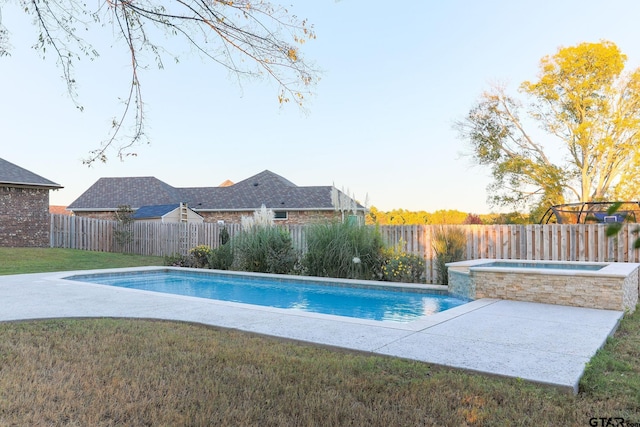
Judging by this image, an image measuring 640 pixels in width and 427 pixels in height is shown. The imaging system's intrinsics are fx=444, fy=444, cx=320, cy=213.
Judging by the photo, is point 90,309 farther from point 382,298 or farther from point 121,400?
point 382,298

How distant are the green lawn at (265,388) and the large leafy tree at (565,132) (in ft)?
72.0

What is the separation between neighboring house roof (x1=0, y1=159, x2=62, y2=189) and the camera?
16859 mm

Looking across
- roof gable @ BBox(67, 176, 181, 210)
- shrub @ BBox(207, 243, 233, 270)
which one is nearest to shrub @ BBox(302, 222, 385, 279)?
shrub @ BBox(207, 243, 233, 270)

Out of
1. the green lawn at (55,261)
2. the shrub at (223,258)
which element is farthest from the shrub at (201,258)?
the green lawn at (55,261)

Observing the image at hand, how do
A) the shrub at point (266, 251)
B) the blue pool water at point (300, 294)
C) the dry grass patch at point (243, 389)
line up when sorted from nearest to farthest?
the dry grass patch at point (243, 389)
the blue pool water at point (300, 294)
the shrub at point (266, 251)

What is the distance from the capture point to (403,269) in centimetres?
834

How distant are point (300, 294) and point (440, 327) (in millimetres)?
3874

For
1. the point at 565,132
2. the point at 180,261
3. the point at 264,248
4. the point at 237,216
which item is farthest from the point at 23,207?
the point at 565,132

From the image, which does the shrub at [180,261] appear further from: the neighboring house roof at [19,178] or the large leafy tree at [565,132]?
the large leafy tree at [565,132]

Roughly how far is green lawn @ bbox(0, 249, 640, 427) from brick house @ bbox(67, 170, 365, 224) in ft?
67.3

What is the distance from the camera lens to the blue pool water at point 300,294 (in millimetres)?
6516

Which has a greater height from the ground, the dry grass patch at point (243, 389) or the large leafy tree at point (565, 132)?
the large leafy tree at point (565, 132)

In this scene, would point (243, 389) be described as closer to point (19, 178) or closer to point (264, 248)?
point (264, 248)

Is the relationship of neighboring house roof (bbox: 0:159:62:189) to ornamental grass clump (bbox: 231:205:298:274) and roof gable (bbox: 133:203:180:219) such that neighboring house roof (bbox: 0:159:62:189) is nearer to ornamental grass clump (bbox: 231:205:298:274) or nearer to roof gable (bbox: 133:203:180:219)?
roof gable (bbox: 133:203:180:219)
